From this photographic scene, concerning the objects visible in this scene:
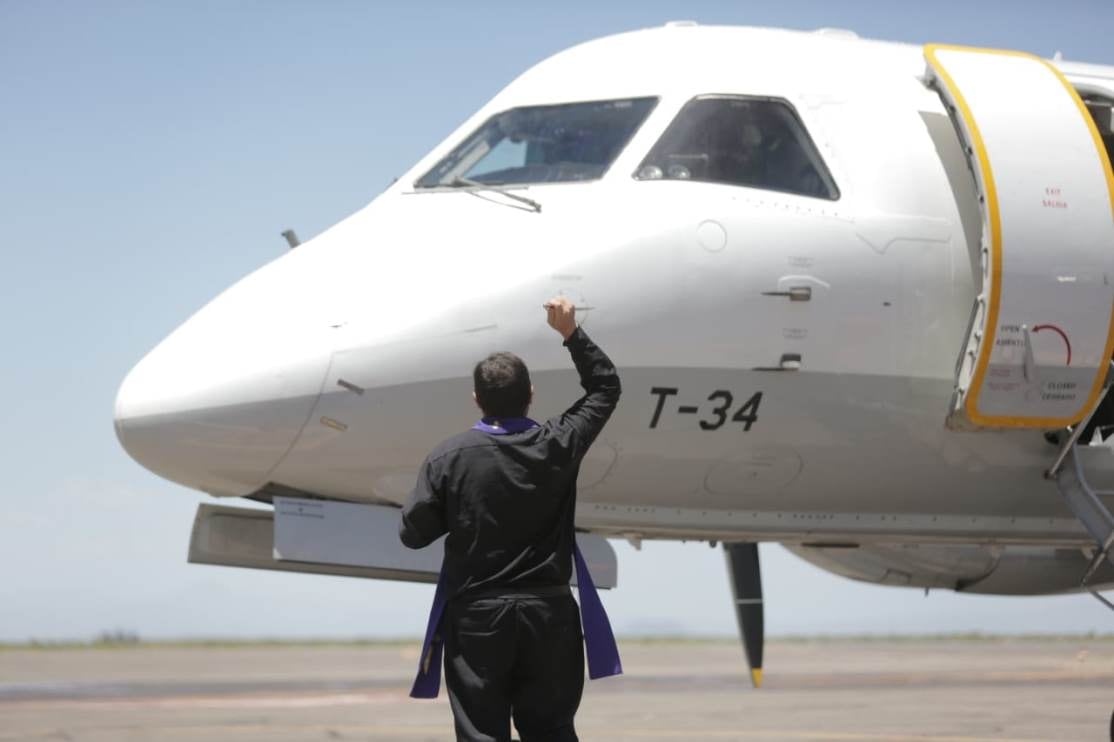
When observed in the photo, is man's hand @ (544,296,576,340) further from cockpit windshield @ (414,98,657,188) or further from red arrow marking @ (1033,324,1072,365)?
red arrow marking @ (1033,324,1072,365)

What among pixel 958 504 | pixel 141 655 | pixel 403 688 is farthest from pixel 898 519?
pixel 141 655

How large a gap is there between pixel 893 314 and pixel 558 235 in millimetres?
2168

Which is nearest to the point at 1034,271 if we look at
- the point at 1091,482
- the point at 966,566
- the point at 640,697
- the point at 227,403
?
the point at 1091,482

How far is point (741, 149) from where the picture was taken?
10719 mm

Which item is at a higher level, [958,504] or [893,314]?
[893,314]

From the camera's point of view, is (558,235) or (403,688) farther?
(403,688)

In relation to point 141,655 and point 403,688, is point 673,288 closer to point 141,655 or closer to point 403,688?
point 403,688

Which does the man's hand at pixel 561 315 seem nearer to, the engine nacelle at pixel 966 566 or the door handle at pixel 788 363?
the door handle at pixel 788 363

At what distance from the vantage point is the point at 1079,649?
34.7 metres

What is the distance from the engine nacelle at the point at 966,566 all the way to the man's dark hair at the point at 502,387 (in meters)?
7.70

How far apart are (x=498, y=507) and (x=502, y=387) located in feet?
1.62

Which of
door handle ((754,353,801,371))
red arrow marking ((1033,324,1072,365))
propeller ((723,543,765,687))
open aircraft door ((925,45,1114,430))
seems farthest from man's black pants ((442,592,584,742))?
propeller ((723,543,765,687))

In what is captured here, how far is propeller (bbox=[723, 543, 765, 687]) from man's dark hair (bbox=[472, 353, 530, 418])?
8009 mm

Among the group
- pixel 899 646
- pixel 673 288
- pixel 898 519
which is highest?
pixel 673 288
